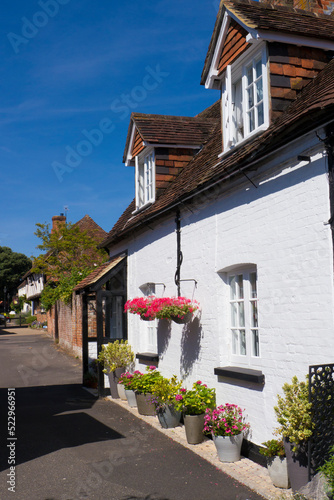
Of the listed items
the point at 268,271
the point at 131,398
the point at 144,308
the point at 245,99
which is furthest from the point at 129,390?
the point at 245,99

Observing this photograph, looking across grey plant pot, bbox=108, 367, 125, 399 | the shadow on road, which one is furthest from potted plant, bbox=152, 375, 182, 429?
grey plant pot, bbox=108, 367, 125, 399

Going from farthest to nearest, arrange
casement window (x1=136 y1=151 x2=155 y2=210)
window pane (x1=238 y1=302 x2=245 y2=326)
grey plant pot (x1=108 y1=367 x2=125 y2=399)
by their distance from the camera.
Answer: casement window (x1=136 y1=151 x2=155 y2=210), grey plant pot (x1=108 y1=367 x2=125 y2=399), window pane (x1=238 y1=302 x2=245 y2=326)

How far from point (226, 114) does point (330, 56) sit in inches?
73.3

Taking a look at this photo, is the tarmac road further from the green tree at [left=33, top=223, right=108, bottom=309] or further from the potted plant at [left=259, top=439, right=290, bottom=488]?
the green tree at [left=33, top=223, right=108, bottom=309]

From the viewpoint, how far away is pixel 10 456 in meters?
6.99

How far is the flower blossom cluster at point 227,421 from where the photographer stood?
21.1ft

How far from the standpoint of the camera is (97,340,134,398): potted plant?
1158 cm

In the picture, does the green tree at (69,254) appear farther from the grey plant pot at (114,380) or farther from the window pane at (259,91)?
the window pane at (259,91)

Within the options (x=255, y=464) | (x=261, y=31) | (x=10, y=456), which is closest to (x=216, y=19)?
(x=261, y=31)

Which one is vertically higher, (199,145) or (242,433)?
(199,145)

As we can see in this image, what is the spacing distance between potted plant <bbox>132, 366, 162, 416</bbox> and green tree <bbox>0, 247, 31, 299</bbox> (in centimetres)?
6824

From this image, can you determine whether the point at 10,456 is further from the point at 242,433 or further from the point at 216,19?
the point at 216,19

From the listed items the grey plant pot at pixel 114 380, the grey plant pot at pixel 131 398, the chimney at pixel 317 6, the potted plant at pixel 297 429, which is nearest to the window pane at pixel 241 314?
the potted plant at pixel 297 429

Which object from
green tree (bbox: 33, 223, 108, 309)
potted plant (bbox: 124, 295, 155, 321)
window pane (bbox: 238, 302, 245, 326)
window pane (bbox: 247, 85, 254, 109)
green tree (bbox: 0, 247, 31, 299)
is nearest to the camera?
window pane (bbox: 238, 302, 245, 326)
